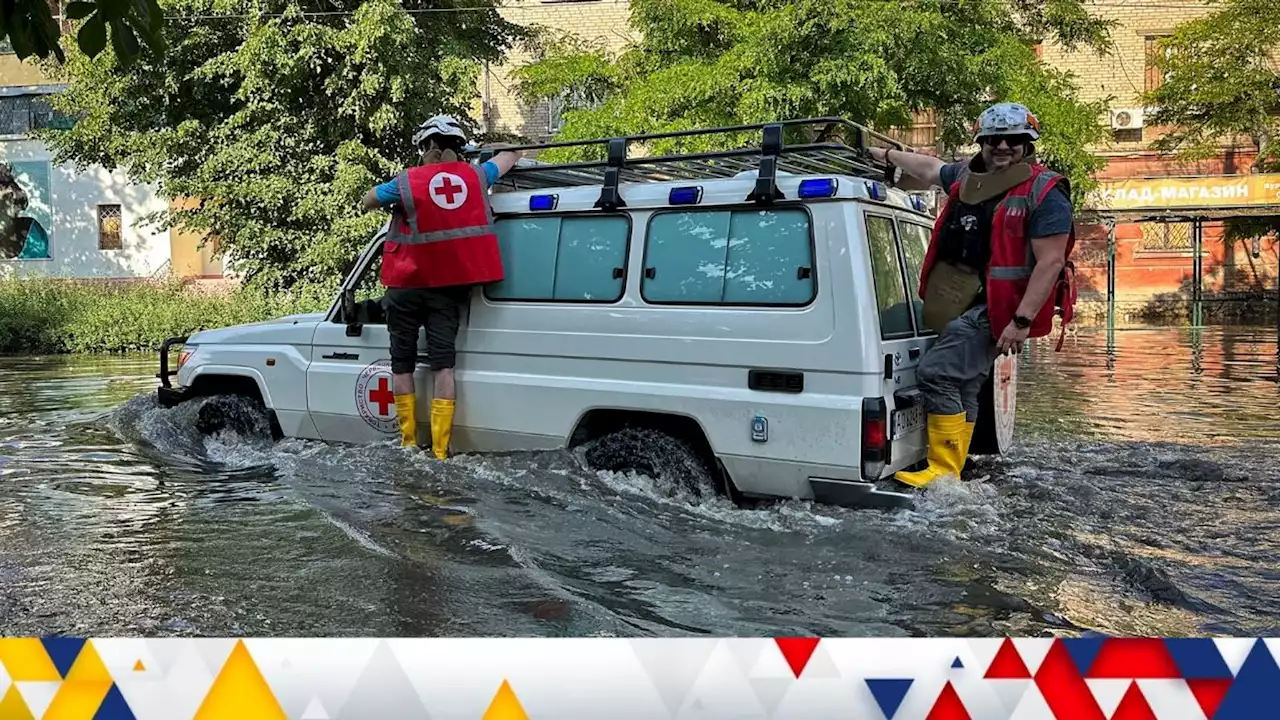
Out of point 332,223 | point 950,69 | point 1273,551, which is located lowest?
point 1273,551

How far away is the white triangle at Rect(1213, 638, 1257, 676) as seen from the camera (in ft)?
5.37

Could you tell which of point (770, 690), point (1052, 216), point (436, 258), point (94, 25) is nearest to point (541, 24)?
point (436, 258)

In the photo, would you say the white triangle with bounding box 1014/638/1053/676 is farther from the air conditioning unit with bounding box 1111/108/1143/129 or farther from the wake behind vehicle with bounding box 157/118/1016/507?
the air conditioning unit with bounding box 1111/108/1143/129

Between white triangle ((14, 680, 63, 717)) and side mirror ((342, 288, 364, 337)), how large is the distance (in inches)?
195

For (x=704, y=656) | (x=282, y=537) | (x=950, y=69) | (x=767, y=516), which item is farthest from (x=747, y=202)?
(x=950, y=69)

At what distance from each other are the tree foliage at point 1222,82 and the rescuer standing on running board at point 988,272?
2144cm

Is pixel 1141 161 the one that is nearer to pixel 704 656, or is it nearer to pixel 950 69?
pixel 950 69

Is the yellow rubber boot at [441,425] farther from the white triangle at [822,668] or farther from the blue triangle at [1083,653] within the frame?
the blue triangle at [1083,653]

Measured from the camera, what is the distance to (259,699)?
1.67 meters

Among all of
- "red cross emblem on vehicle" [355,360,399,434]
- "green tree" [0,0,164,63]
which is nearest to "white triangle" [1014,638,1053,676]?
"green tree" [0,0,164,63]

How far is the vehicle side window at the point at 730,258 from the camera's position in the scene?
5102 millimetres

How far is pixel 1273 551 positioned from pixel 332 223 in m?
16.9

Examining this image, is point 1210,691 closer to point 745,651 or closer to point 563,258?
point 745,651

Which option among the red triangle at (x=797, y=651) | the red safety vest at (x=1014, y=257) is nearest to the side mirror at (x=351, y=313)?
the red safety vest at (x=1014, y=257)
